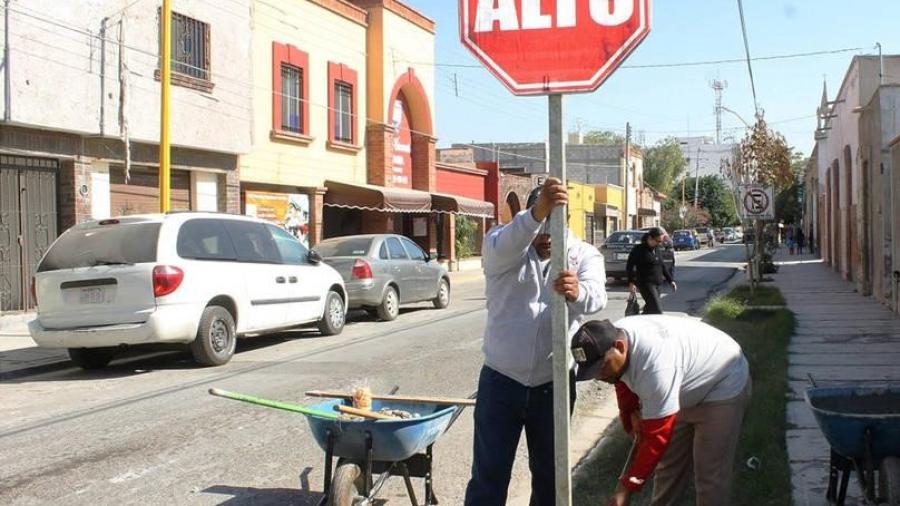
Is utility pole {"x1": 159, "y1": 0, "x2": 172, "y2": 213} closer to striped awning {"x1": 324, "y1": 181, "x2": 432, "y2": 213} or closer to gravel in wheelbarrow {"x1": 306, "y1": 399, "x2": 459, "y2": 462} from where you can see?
striped awning {"x1": 324, "y1": 181, "x2": 432, "y2": 213}

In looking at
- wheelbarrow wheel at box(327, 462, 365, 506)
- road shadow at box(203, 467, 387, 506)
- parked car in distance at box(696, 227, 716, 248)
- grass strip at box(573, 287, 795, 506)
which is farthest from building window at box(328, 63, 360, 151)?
parked car in distance at box(696, 227, 716, 248)

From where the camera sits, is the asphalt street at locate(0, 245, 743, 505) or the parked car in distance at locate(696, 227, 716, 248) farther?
the parked car in distance at locate(696, 227, 716, 248)

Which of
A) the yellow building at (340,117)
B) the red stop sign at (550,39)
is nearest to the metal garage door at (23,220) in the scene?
the yellow building at (340,117)

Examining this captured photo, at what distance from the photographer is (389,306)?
1555 centimetres

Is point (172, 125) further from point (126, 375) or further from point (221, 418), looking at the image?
point (221, 418)

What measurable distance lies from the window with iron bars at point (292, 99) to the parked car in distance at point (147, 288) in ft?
37.9

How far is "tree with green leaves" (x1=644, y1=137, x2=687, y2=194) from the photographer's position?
94.4 meters

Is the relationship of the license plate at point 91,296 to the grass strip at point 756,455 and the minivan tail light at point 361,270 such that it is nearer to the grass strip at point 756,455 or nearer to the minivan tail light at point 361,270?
the minivan tail light at point 361,270

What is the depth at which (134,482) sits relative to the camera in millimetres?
5699

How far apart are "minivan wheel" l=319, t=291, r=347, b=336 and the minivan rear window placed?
145 inches

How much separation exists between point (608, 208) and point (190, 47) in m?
45.2

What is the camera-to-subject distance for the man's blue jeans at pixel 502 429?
3848mm

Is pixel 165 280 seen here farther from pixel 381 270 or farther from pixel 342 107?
pixel 342 107

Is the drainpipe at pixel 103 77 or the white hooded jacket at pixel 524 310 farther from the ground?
the drainpipe at pixel 103 77
